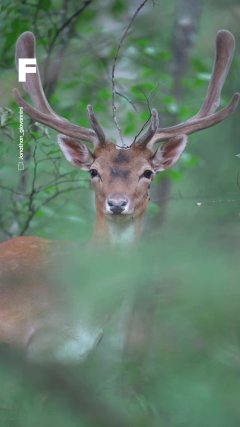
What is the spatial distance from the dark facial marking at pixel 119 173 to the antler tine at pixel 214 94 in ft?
1.18

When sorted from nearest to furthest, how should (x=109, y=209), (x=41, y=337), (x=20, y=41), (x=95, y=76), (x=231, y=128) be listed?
(x=231, y=128) < (x=41, y=337) < (x=109, y=209) < (x=20, y=41) < (x=95, y=76)

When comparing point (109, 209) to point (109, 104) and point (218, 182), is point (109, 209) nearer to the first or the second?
point (218, 182)

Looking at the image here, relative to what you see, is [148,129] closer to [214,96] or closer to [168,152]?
[168,152]

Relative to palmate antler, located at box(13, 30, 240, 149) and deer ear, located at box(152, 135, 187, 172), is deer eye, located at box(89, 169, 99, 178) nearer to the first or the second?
palmate antler, located at box(13, 30, 240, 149)

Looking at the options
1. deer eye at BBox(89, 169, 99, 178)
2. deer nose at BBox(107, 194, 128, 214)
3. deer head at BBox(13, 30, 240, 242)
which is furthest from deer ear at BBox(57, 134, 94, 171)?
deer nose at BBox(107, 194, 128, 214)

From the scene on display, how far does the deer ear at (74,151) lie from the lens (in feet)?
21.4

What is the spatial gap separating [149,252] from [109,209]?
164 inches

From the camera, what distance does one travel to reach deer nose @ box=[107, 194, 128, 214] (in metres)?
5.91

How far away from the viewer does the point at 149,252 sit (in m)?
1.74

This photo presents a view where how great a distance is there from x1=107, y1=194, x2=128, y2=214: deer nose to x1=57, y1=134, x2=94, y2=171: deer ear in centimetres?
62

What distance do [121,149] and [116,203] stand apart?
22.8 inches

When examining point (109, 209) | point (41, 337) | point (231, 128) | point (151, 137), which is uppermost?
point (231, 128)

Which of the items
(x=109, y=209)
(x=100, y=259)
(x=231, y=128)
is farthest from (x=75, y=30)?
(x=100, y=259)

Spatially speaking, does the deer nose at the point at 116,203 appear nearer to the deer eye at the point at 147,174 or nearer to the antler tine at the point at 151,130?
the deer eye at the point at 147,174
